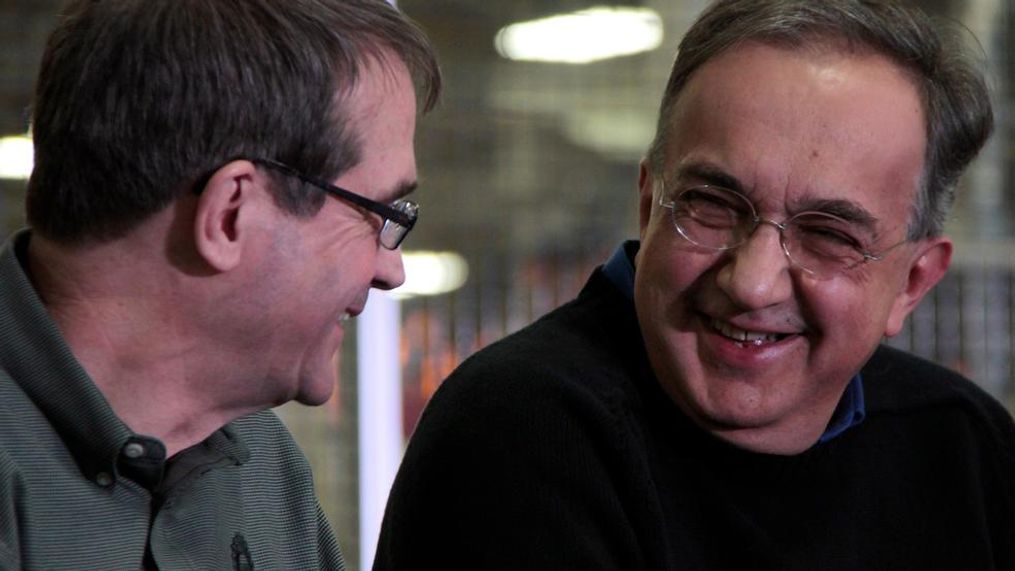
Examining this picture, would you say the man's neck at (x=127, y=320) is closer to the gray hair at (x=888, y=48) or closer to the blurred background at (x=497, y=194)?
the gray hair at (x=888, y=48)

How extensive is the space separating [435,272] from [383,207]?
1709 mm

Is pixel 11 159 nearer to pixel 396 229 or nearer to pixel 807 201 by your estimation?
pixel 396 229

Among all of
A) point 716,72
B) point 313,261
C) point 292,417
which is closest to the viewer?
point 313,261

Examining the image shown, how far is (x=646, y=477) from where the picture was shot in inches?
60.4

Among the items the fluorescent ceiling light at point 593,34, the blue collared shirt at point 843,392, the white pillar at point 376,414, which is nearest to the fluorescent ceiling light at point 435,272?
the white pillar at point 376,414

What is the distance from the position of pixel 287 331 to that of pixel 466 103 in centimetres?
180

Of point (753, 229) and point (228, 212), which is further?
point (753, 229)

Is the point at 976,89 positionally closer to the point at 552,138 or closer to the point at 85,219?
the point at 85,219

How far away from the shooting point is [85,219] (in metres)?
1.24

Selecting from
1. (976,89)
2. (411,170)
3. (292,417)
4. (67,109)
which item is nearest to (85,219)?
(67,109)

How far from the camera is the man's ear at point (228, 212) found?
1225 millimetres

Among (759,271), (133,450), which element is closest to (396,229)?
(133,450)

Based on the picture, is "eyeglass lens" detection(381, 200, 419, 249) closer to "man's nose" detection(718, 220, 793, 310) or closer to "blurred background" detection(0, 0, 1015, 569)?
"man's nose" detection(718, 220, 793, 310)

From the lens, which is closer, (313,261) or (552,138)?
(313,261)
